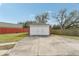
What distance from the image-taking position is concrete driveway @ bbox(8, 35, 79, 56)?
3107 millimetres

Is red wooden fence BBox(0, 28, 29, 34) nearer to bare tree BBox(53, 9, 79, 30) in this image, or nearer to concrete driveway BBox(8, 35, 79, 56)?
concrete driveway BBox(8, 35, 79, 56)

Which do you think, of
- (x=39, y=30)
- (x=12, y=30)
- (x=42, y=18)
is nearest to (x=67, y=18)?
(x=42, y=18)

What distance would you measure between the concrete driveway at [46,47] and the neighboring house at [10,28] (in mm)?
197

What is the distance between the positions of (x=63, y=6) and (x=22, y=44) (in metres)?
0.99

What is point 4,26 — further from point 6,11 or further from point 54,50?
point 54,50

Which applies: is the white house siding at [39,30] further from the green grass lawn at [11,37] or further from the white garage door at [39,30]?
the green grass lawn at [11,37]

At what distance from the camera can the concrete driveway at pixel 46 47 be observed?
3107 millimetres

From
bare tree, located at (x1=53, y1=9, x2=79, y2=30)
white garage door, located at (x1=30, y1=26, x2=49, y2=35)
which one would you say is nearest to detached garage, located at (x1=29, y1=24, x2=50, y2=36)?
white garage door, located at (x1=30, y1=26, x2=49, y2=35)

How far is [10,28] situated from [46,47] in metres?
0.72

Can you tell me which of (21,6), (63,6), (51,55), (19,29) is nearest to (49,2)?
(63,6)

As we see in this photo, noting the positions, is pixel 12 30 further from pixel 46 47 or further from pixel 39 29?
pixel 46 47

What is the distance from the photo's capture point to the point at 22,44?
10.4 ft

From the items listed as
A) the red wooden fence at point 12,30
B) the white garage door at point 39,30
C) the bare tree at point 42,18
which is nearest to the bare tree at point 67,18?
the bare tree at point 42,18

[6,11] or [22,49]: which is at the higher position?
[6,11]
